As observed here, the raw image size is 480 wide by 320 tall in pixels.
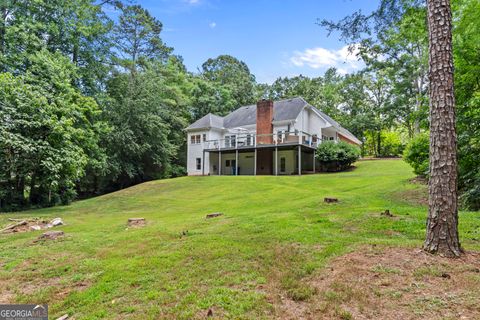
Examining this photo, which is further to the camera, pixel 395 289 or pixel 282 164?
pixel 282 164

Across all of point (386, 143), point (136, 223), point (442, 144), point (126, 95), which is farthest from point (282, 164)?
point (442, 144)

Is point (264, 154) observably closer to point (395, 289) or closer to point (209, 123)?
point (209, 123)

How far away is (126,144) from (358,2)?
23.3 metres

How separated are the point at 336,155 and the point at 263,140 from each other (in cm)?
647

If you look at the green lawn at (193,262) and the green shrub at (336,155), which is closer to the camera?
the green lawn at (193,262)

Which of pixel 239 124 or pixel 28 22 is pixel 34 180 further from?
pixel 239 124

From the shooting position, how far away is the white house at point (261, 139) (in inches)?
1091

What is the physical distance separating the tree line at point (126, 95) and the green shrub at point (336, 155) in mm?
4936

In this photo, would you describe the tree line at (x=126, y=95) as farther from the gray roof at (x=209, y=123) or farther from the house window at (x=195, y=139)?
the gray roof at (x=209, y=123)

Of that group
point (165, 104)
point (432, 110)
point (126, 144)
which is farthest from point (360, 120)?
point (432, 110)

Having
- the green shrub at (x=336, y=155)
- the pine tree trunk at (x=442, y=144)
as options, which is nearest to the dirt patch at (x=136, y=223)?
the pine tree trunk at (x=442, y=144)

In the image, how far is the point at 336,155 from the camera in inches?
A: 1025

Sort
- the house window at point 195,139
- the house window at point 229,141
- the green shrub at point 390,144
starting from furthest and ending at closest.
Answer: the green shrub at point 390,144 < the house window at point 195,139 < the house window at point 229,141

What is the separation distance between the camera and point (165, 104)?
105 ft
